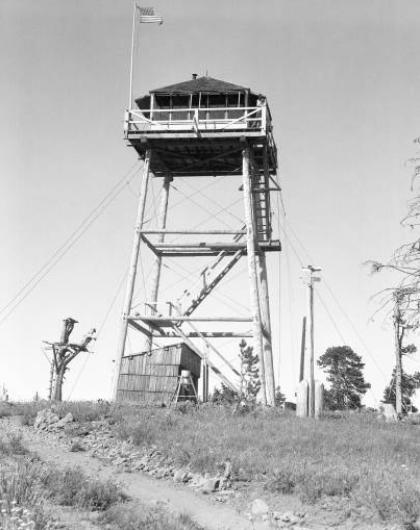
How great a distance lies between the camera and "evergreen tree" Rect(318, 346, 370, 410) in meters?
54.7

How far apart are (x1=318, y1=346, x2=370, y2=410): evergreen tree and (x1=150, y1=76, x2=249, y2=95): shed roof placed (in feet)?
110

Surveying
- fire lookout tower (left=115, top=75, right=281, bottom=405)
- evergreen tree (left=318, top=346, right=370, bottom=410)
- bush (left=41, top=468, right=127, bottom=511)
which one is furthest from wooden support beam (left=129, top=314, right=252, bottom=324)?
evergreen tree (left=318, top=346, right=370, bottom=410)

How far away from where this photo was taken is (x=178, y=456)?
13898 millimetres

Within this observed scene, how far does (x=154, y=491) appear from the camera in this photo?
39.6ft

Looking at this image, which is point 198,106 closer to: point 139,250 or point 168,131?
point 168,131

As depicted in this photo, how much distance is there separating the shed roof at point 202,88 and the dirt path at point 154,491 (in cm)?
1603

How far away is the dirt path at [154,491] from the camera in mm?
10422

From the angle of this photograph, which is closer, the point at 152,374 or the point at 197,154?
the point at 152,374

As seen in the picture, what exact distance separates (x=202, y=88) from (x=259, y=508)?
19863 millimetres

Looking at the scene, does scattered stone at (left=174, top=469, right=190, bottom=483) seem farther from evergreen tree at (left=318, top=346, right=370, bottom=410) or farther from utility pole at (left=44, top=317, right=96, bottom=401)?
evergreen tree at (left=318, top=346, right=370, bottom=410)

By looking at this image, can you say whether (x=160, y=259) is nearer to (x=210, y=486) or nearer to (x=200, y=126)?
(x=200, y=126)

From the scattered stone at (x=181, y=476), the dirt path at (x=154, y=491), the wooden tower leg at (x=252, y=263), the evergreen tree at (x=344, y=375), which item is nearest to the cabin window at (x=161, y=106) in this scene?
the wooden tower leg at (x=252, y=263)

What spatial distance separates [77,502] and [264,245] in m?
17.8

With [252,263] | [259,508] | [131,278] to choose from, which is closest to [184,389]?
[131,278]
